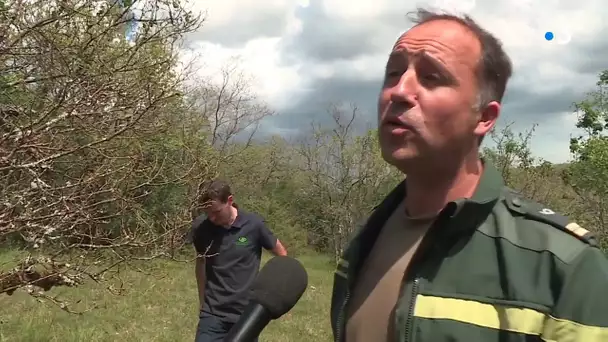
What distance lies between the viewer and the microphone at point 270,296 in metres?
1.58

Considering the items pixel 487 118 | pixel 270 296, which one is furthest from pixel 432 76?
pixel 270 296

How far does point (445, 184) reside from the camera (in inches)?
68.3

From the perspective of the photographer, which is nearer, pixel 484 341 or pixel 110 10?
pixel 484 341

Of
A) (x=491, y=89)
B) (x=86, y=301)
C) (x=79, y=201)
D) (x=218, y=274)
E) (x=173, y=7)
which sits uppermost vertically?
(x=173, y=7)

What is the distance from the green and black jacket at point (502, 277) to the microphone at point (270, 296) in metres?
0.34

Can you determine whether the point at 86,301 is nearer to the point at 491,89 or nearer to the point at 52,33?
the point at 52,33

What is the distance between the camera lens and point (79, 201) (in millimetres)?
6047

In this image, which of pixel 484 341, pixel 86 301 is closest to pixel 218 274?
pixel 484 341

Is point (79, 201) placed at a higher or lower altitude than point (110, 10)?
Answer: lower

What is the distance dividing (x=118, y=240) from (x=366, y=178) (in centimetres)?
2979

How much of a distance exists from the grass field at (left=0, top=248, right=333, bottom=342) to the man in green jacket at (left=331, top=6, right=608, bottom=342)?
5.39 m

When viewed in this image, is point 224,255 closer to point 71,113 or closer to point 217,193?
point 217,193

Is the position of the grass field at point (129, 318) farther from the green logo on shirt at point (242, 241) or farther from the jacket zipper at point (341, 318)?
the jacket zipper at point (341, 318)

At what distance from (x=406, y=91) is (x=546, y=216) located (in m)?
0.46
